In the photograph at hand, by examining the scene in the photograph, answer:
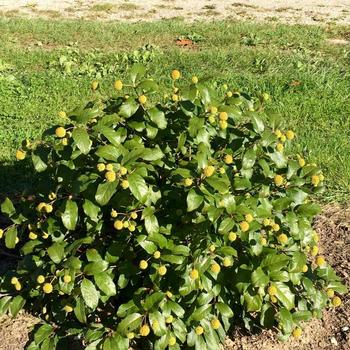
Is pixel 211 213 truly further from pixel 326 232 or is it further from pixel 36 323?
pixel 326 232

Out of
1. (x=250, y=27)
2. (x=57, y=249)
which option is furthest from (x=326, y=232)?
(x=250, y=27)

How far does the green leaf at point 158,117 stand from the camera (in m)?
2.50

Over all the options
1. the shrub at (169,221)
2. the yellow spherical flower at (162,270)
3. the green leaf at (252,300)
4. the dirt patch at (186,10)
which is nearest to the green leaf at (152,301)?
the shrub at (169,221)

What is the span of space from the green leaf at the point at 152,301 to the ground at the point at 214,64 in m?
0.76

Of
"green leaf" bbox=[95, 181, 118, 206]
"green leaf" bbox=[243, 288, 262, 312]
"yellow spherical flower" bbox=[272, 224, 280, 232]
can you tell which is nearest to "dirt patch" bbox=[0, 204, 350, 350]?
"green leaf" bbox=[243, 288, 262, 312]

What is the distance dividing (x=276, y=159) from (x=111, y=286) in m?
1.00

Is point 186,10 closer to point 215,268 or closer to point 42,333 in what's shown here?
point 42,333

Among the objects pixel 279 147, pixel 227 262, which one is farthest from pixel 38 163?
pixel 279 147

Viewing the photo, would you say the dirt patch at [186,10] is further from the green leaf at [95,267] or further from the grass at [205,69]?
the green leaf at [95,267]

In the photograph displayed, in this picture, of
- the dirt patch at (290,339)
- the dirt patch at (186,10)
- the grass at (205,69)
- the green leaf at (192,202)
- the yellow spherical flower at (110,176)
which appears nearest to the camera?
the yellow spherical flower at (110,176)

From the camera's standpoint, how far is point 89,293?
240 cm

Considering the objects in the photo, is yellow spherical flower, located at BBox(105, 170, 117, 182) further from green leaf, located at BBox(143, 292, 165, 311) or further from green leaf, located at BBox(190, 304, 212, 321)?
green leaf, located at BBox(190, 304, 212, 321)

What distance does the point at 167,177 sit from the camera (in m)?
2.53

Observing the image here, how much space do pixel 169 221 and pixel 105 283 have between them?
0.41 metres
